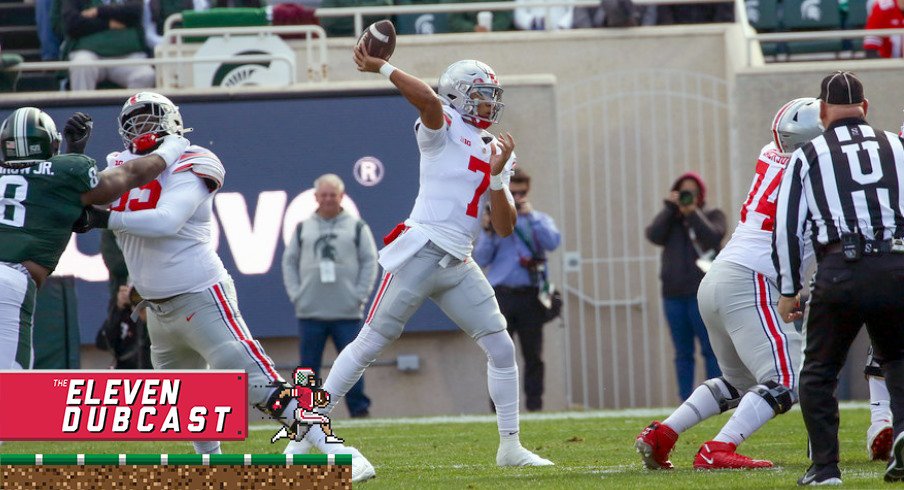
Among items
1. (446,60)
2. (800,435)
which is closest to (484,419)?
(800,435)

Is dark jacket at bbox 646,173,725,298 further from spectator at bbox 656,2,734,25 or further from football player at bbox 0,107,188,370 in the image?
football player at bbox 0,107,188,370

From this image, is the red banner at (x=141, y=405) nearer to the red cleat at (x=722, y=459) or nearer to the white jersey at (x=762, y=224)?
the red cleat at (x=722, y=459)

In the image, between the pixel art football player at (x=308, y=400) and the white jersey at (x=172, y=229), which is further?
the white jersey at (x=172, y=229)

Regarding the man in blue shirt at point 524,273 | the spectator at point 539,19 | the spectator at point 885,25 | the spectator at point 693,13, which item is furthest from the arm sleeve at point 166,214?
the spectator at point 885,25

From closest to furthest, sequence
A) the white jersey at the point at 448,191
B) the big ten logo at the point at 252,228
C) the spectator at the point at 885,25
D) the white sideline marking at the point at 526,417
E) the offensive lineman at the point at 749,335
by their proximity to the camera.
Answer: the offensive lineman at the point at 749,335 → the white jersey at the point at 448,191 → the white sideline marking at the point at 526,417 → the big ten logo at the point at 252,228 → the spectator at the point at 885,25

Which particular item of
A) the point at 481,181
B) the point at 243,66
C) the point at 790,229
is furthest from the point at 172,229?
the point at 243,66

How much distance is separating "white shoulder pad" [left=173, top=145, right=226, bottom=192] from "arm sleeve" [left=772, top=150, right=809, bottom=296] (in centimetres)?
249

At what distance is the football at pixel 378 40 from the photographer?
6.74 metres

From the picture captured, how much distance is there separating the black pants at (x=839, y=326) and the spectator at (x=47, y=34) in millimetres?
10646

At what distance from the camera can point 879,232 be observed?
580cm

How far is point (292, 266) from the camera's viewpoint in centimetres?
1208

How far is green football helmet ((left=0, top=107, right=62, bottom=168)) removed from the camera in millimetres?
6465

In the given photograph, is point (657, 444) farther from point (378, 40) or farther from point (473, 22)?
point (473, 22)

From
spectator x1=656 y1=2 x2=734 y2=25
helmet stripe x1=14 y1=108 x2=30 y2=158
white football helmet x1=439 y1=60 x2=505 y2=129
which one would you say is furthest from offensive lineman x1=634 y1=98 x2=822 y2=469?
spectator x1=656 y1=2 x2=734 y2=25
